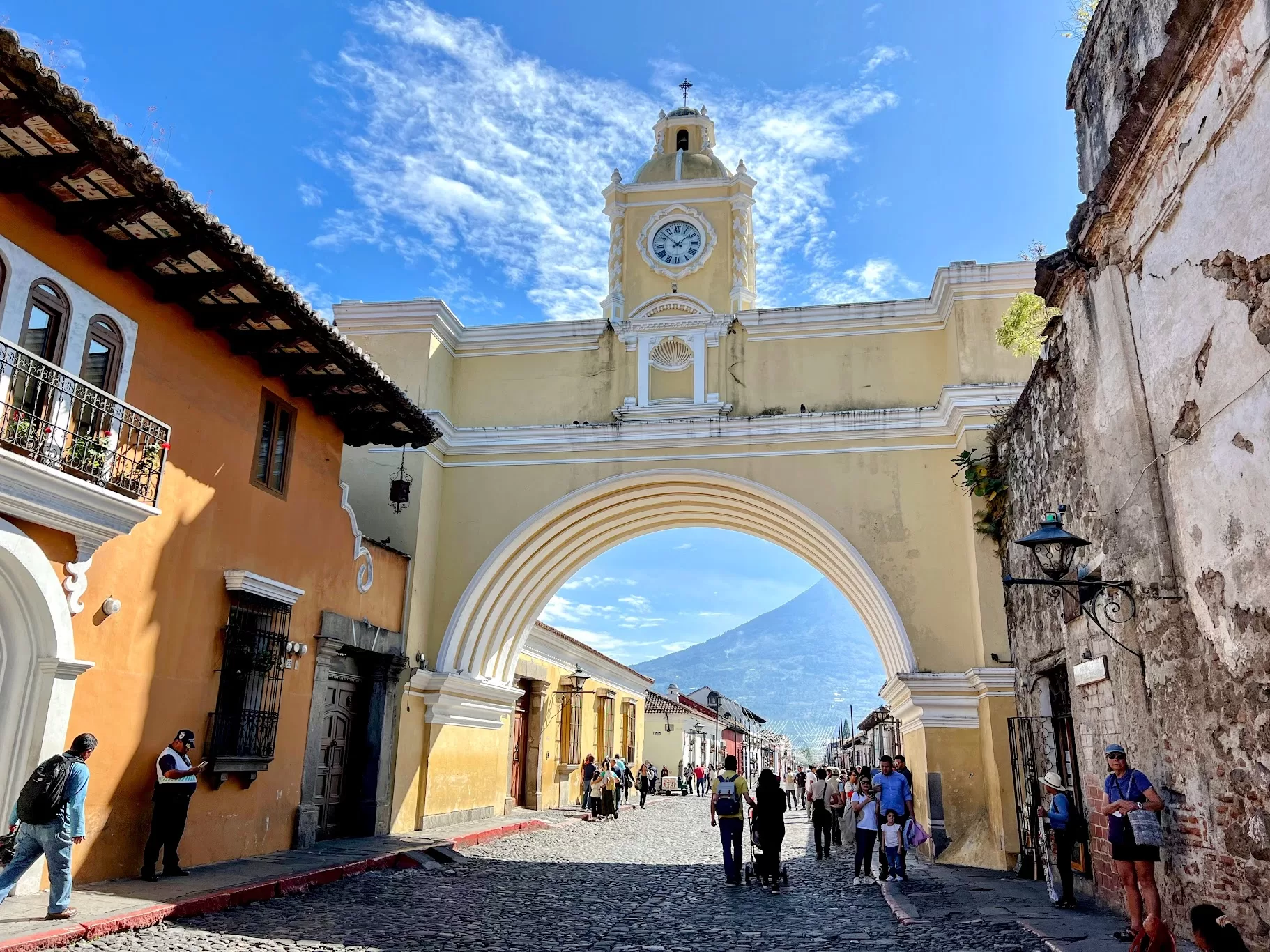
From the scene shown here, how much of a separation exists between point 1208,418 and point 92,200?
25.7 ft

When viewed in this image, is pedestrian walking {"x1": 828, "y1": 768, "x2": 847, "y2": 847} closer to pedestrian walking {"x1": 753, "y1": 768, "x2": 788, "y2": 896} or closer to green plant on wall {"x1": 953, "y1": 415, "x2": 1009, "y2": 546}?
green plant on wall {"x1": 953, "y1": 415, "x2": 1009, "y2": 546}

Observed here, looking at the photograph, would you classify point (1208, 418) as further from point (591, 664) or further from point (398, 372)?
point (591, 664)

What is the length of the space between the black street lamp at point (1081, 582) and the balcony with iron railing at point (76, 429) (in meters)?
6.72

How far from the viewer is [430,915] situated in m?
7.35

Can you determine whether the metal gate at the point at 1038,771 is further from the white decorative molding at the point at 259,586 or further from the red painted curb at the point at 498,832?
the white decorative molding at the point at 259,586

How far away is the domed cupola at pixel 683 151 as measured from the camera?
54.8ft

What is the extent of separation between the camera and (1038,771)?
9.23m

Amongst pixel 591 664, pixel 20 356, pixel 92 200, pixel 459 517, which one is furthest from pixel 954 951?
pixel 591 664

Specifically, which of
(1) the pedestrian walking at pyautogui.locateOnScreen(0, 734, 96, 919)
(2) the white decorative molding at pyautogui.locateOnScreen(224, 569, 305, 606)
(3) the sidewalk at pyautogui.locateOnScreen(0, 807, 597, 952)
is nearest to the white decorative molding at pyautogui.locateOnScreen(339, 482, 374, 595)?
(2) the white decorative molding at pyautogui.locateOnScreen(224, 569, 305, 606)

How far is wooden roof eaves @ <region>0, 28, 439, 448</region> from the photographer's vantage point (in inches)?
246

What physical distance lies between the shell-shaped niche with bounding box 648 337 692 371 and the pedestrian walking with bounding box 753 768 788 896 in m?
7.54

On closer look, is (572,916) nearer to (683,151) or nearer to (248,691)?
(248,691)

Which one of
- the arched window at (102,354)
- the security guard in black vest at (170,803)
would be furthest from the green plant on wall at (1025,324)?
the security guard in black vest at (170,803)

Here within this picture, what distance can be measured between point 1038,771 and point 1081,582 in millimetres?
3510
